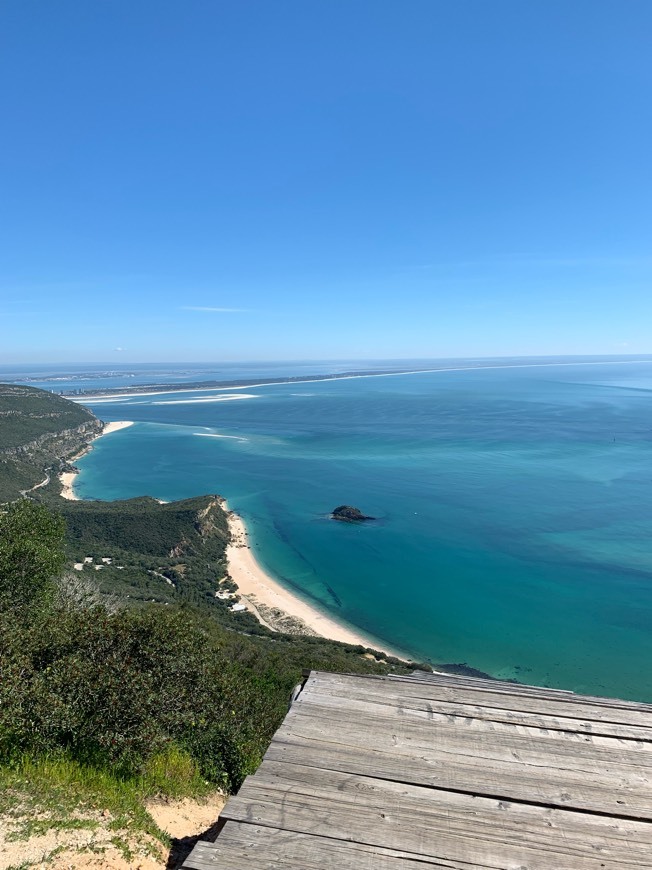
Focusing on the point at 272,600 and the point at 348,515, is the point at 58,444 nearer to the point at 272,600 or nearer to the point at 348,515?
the point at 348,515

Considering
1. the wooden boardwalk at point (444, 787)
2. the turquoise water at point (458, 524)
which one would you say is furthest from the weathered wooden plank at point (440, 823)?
the turquoise water at point (458, 524)

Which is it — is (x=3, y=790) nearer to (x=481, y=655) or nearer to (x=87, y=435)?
(x=481, y=655)

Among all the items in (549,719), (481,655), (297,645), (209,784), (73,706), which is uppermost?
(549,719)

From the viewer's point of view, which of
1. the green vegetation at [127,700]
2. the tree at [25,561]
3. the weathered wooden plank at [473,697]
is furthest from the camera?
the tree at [25,561]

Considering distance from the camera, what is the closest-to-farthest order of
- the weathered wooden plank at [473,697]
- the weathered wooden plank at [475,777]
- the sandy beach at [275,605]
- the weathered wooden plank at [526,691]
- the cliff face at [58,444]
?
the weathered wooden plank at [475,777]
the weathered wooden plank at [473,697]
the weathered wooden plank at [526,691]
the sandy beach at [275,605]
the cliff face at [58,444]

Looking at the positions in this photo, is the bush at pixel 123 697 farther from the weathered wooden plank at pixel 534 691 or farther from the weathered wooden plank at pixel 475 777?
the weathered wooden plank at pixel 475 777

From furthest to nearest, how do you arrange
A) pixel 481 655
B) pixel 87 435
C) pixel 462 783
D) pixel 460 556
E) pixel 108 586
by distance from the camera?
pixel 87 435
pixel 460 556
pixel 108 586
pixel 481 655
pixel 462 783

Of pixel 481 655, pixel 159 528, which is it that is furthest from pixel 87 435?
pixel 481 655

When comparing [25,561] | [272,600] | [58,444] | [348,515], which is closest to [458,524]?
[348,515]
